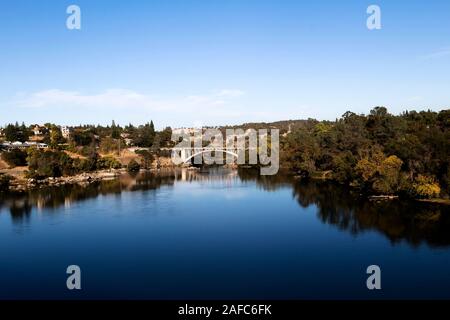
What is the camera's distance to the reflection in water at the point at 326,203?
13.6m

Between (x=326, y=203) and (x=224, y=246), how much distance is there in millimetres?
7303

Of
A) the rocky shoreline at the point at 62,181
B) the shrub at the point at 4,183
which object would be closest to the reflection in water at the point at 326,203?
the rocky shoreline at the point at 62,181

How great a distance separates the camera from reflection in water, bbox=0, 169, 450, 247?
44.6 ft

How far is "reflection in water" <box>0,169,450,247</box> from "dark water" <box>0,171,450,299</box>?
0.26ft

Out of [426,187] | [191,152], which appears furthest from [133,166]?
[426,187]

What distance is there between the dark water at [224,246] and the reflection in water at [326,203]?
8 centimetres

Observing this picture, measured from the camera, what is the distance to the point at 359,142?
80.4 ft

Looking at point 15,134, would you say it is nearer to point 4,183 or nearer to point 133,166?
point 133,166

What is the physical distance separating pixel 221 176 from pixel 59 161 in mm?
10445

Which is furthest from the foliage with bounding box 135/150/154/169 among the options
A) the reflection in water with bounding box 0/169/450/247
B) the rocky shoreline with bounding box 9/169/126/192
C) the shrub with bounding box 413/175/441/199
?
the shrub with bounding box 413/175/441/199

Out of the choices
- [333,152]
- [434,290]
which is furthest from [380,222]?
[333,152]

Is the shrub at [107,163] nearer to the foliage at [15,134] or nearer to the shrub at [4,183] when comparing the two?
the shrub at [4,183]

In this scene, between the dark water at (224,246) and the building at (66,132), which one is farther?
the building at (66,132)

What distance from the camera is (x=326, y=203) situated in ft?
61.0
